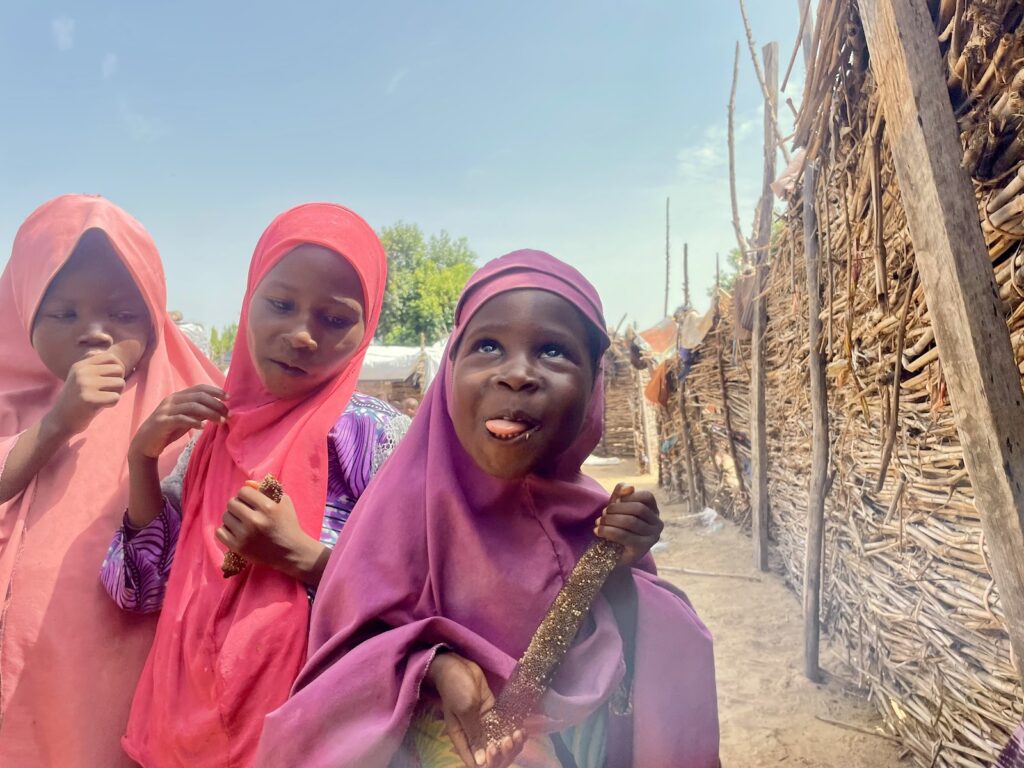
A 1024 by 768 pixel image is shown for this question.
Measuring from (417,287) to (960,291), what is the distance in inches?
1427

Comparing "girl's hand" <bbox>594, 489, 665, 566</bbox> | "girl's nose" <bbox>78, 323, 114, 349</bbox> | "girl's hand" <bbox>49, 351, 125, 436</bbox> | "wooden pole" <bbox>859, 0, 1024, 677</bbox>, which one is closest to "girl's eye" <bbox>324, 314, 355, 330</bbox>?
"girl's hand" <bbox>49, 351, 125, 436</bbox>

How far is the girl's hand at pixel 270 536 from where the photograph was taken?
47.6 inches

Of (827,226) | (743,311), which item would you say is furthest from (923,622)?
(743,311)

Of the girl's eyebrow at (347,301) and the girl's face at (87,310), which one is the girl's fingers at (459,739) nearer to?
the girl's eyebrow at (347,301)

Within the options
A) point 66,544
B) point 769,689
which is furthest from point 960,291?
point 769,689

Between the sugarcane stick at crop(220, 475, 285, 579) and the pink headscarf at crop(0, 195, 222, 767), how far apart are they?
49 cm

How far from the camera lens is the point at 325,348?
55.6 inches

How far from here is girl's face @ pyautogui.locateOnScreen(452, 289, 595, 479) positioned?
1013 mm

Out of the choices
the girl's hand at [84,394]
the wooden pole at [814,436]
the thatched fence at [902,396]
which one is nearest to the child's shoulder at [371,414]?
the girl's hand at [84,394]

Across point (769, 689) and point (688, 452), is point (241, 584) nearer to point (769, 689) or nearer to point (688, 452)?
point (769, 689)

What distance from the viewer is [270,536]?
1216mm

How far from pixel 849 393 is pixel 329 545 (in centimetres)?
329

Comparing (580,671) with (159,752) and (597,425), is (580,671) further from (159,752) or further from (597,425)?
(159,752)

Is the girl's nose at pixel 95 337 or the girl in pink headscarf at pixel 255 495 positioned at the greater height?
the girl's nose at pixel 95 337
